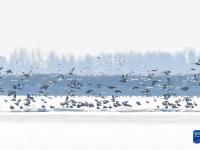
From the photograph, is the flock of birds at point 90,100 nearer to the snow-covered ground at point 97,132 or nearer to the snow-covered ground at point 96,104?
the snow-covered ground at point 96,104

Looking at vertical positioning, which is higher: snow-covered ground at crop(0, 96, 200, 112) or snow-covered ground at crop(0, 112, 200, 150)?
snow-covered ground at crop(0, 96, 200, 112)

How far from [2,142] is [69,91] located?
31.4m

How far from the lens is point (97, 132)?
24281 mm

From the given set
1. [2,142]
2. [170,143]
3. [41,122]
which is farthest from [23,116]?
[170,143]

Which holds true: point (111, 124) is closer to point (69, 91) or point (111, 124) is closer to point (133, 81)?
point (69, 91)

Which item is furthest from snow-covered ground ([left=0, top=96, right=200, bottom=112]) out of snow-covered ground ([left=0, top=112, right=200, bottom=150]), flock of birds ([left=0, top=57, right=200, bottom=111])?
snow-covered ground ([left=0, top=112, right=200, bottom=150])

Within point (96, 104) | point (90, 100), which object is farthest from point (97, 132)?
point (90, 100)

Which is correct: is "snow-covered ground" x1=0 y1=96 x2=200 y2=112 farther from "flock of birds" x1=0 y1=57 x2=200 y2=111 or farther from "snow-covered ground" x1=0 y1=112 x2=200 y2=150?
"snow-covered ground" x1=0 y1=112 x2=200 y2=150

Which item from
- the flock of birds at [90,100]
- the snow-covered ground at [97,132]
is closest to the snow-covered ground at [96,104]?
the flock of birds at [90,100]

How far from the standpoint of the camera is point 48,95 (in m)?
52.2

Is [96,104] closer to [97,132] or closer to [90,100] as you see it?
[90,100]

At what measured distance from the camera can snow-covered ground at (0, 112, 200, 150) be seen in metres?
21.4

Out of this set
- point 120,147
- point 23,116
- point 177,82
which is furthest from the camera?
point 177,82

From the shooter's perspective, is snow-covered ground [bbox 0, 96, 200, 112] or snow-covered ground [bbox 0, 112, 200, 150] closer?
snow-covered ground [bbox 0, 112, 200, 150]
